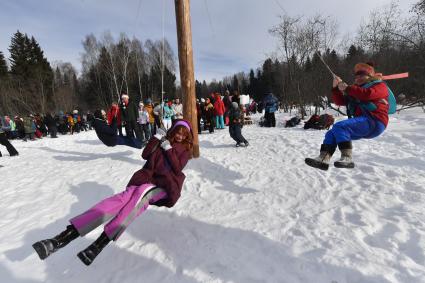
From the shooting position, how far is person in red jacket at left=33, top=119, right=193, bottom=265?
2.64 m

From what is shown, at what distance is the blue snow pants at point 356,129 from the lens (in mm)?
3564

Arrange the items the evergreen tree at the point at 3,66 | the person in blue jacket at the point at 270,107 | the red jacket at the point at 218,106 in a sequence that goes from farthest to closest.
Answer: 1. the evergreen tree at the point at 3,66
2. the person in blue jacket at the point at 270,107
3. the red jacket at the point at 218,106

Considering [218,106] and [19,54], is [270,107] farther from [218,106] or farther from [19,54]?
[19,54]

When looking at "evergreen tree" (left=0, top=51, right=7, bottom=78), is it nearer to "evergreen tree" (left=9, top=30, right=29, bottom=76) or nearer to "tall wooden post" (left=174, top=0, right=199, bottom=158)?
"evergreen tree" (left=9, top=30, right=29, bottom=76)

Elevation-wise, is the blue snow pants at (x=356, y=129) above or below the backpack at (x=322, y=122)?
above

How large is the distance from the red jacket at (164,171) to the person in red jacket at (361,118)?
179 centimetres

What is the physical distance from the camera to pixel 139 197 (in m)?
3.06

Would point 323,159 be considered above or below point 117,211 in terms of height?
above

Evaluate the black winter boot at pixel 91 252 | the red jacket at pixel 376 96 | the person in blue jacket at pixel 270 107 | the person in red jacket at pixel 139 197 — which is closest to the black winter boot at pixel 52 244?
the person in red jacket at pixel 139 197

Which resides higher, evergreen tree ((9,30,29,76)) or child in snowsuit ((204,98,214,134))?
evergreen tree ((9,30,29,76))

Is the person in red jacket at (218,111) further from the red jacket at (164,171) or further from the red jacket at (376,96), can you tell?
the red jacket at (376,96)

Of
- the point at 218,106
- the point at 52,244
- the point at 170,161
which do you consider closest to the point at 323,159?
the point at 170,161

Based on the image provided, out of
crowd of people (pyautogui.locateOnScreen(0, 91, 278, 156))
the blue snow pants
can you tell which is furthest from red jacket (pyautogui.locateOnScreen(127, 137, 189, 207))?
the blue snow pants

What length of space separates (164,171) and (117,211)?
0.78m
